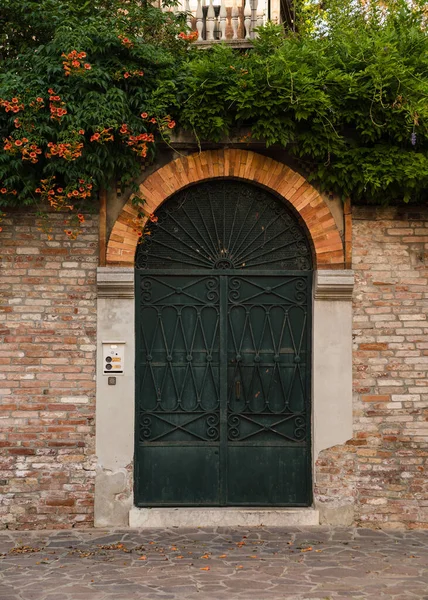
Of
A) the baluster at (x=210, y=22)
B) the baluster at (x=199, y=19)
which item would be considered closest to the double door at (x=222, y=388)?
the baluster at (x=210, y=22)

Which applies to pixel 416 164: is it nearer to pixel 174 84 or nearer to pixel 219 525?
pixel 174 84

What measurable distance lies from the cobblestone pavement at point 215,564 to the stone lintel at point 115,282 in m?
2.31

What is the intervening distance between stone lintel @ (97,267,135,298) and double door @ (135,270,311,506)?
0.68 ft

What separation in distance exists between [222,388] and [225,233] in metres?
1.59

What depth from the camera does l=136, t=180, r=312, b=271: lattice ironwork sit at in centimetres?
800

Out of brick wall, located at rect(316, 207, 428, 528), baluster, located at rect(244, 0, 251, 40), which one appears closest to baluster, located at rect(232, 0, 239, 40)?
baluster, located at rect(244, 0, 251, 40)

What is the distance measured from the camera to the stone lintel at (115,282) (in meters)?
7.67

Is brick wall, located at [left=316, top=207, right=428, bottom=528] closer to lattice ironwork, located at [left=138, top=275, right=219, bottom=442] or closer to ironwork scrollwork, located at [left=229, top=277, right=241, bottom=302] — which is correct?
ironwork scrollwork, located at [left=229, top=277, right=241, bottom=302]

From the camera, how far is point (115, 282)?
7.68 metres

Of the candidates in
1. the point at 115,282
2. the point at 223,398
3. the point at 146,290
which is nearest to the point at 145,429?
the point at 223,398

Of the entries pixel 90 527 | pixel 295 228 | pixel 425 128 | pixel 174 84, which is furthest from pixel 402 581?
Result: pixel 174 84

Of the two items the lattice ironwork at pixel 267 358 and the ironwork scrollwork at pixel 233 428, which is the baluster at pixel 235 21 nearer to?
the lattice ironwork at pixel 267 358

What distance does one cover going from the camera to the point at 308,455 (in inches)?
311

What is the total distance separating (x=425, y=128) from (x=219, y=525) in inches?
172
